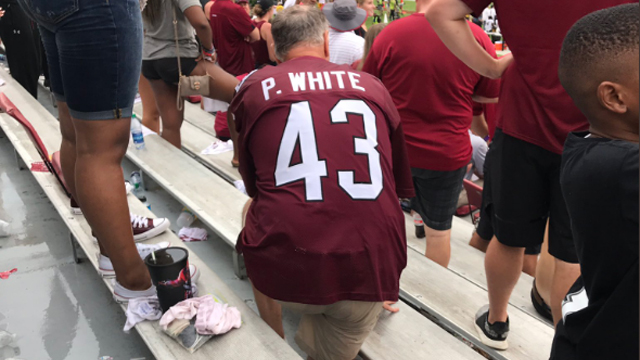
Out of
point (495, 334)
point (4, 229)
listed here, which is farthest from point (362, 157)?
point (4, 229)

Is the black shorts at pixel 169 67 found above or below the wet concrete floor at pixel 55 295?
above

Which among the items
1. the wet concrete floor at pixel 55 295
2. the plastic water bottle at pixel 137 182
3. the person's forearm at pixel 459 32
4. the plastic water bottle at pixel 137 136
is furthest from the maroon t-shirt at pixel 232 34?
the person's forearm at pixel 459 32

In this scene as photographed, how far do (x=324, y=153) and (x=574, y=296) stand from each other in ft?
2.42

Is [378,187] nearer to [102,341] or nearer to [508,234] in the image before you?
[508,234]

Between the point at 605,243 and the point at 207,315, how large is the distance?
1.27 metres

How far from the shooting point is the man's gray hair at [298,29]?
5.87 ft

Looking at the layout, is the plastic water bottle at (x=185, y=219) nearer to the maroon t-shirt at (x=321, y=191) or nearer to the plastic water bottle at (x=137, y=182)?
the plastic water bottle at (x=137, y=182)

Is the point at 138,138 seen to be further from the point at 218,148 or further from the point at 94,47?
the point at 94,47

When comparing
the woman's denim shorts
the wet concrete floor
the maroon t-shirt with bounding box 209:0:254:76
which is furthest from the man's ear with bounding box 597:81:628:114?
the maroon t-shirt with bounding box 209:0:254:76

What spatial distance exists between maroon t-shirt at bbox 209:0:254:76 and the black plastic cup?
383 centimetres

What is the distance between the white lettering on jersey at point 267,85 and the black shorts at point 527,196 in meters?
0.83

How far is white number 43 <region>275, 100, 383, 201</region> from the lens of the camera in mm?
1521

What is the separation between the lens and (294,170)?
1.55 meters

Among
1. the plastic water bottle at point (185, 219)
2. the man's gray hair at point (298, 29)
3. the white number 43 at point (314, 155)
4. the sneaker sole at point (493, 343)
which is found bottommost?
the plastic water bottle at point (185, 219)
